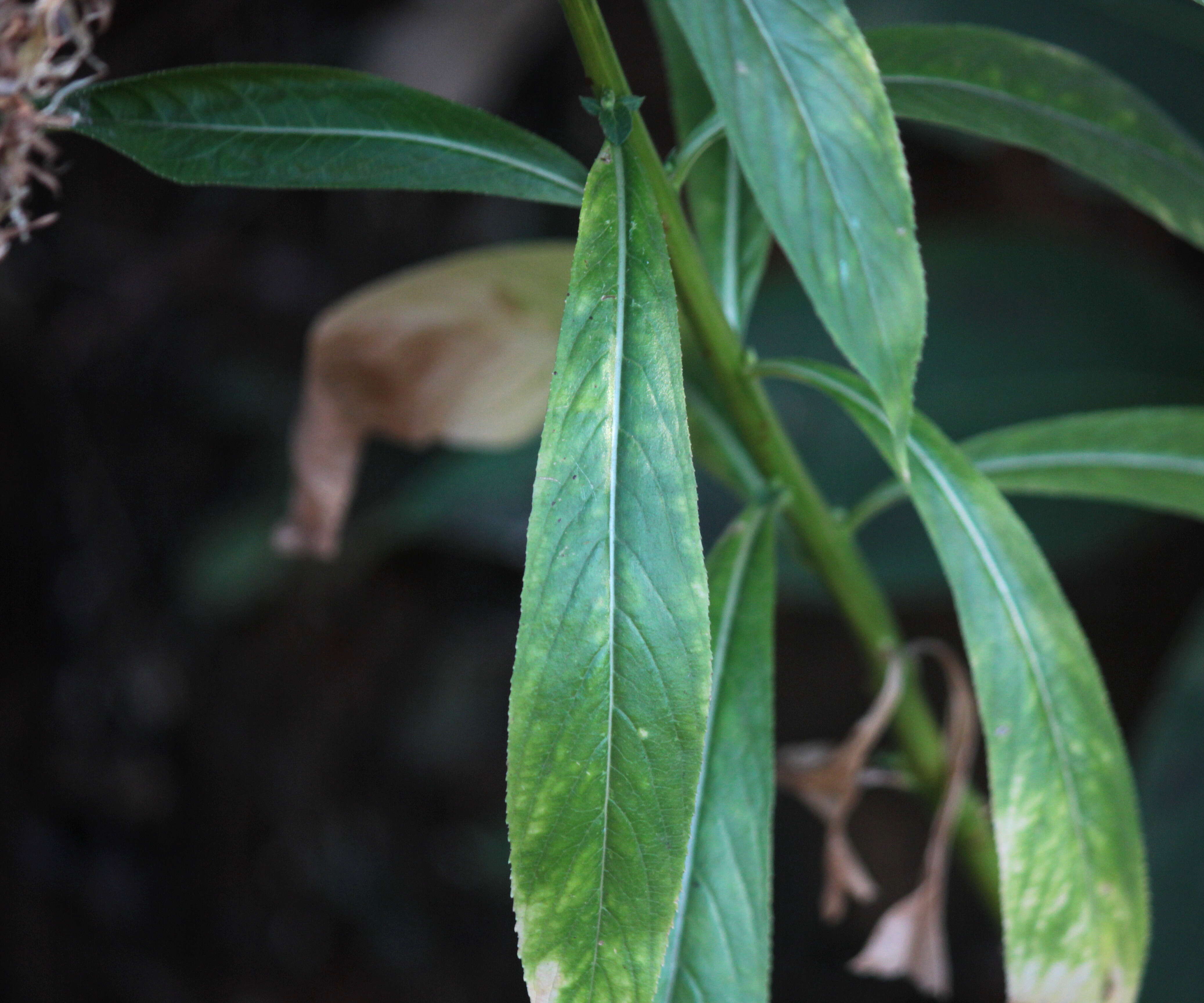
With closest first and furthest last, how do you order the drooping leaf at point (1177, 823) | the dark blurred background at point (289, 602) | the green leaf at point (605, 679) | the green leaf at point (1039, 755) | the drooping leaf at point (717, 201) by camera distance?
the green leaf at point (605, 679) < the green leaf at point (1039, 755) < the drooping leaf at point (717, 201) < the drooping leaf at point (1177, 823) < the dark blurred background at point (289, 602)

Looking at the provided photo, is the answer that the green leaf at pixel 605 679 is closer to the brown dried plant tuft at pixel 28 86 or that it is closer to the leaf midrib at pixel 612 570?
the leaf midrib at pixel 612 570

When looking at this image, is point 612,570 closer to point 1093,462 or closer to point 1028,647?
point 1028,647

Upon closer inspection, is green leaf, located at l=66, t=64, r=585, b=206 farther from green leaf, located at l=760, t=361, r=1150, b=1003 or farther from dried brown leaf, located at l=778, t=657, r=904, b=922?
dried brown leaf, located at l=778, t=657, r=904, b=922

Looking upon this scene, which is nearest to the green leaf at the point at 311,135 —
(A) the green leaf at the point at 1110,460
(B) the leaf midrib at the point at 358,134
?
(B) the leaf midrib at the point at 358,134

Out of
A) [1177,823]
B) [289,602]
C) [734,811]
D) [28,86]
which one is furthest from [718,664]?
[289,602]

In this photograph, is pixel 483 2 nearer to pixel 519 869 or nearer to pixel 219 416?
pixel 219 416

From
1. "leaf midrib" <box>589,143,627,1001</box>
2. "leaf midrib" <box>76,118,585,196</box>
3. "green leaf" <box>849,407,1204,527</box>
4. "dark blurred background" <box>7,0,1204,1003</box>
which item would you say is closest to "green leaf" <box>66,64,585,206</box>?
"leaf midrib" <box>76,118,585,196</box>

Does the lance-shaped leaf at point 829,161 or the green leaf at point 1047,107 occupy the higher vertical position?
the green leaf at point 1047,107
